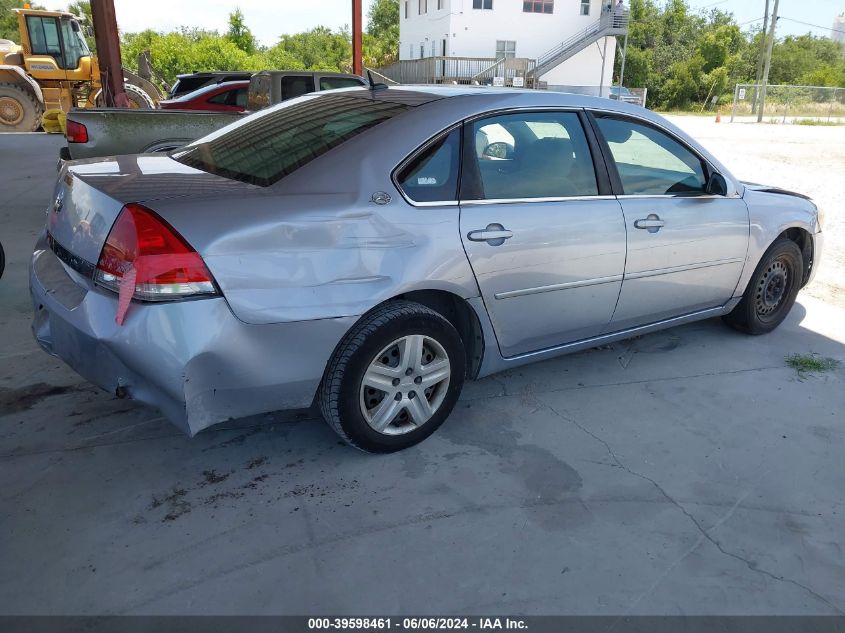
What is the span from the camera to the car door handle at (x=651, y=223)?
3.74 metres

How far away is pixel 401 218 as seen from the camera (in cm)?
293

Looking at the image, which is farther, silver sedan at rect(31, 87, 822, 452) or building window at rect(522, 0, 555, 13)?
building window at rect(522, 0, 555, 13)

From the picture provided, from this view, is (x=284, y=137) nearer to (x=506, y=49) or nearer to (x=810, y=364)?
(x=810, y=364)

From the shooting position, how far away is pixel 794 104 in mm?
36812

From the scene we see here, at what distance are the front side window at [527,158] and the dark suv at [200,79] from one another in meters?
11.6

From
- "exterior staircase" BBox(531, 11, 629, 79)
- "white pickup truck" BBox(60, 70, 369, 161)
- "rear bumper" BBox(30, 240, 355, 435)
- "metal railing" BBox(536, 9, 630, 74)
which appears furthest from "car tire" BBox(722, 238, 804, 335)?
"metal railing" BBox(536, 9, 630, 74)

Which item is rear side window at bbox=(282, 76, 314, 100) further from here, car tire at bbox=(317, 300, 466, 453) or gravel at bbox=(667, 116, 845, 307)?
car tire at bbox=(317, 300, 466, 453)

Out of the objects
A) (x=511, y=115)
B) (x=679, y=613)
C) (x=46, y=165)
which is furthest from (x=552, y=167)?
(x=46, y=165)

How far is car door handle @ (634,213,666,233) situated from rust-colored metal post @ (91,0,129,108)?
941 cm

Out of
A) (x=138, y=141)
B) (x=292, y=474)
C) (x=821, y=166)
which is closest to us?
(x=292, y=474)

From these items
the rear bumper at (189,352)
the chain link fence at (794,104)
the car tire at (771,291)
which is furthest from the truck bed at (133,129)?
the chain link fence at (794,104)

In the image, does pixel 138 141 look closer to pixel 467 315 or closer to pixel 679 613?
pixel 467 315

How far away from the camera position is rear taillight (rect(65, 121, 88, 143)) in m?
6.73

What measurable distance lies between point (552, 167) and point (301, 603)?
2382mm
